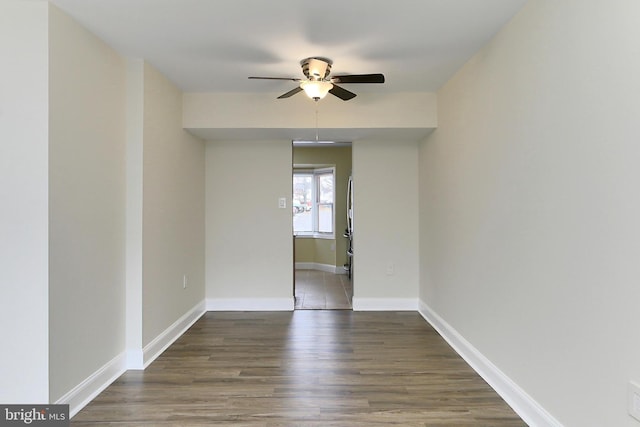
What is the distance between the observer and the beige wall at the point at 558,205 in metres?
1.34

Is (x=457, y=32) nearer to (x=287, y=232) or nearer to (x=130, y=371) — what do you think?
(x=287, y=232)

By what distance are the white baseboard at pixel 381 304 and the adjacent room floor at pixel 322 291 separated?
16 centimetres

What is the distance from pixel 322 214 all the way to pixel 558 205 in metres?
5.47

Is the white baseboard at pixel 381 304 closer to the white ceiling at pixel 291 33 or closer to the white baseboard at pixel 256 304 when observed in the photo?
the white baseboard at pixel 256 304

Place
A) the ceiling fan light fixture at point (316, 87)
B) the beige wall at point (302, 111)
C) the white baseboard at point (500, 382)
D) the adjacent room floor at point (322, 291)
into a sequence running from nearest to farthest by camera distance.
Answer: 1. the white baseboard at point (500, 382)
2. the ceiling fan light fixture at point (316, 87)
3. the beige wall at point (302, 111)
4. the adjacent room floor at point (322, 291)

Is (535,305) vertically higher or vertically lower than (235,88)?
lower

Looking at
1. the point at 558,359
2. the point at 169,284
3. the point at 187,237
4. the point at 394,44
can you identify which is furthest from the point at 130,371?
the point at 394,44

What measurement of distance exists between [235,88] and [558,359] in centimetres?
316

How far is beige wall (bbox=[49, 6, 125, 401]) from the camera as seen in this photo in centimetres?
192

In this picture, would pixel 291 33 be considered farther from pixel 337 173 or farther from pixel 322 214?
pixel 322 214

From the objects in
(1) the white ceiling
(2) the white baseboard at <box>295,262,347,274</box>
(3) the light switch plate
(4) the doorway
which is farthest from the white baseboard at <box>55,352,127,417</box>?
(2) the white baseboard at <box>295,262,347,274</box>

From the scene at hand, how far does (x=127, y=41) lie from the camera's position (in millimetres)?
2379

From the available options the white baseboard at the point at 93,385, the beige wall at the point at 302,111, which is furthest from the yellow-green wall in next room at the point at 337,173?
the white baseboard at the point at 93,385

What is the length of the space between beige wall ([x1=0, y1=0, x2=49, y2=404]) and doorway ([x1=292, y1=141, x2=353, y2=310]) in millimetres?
3865
